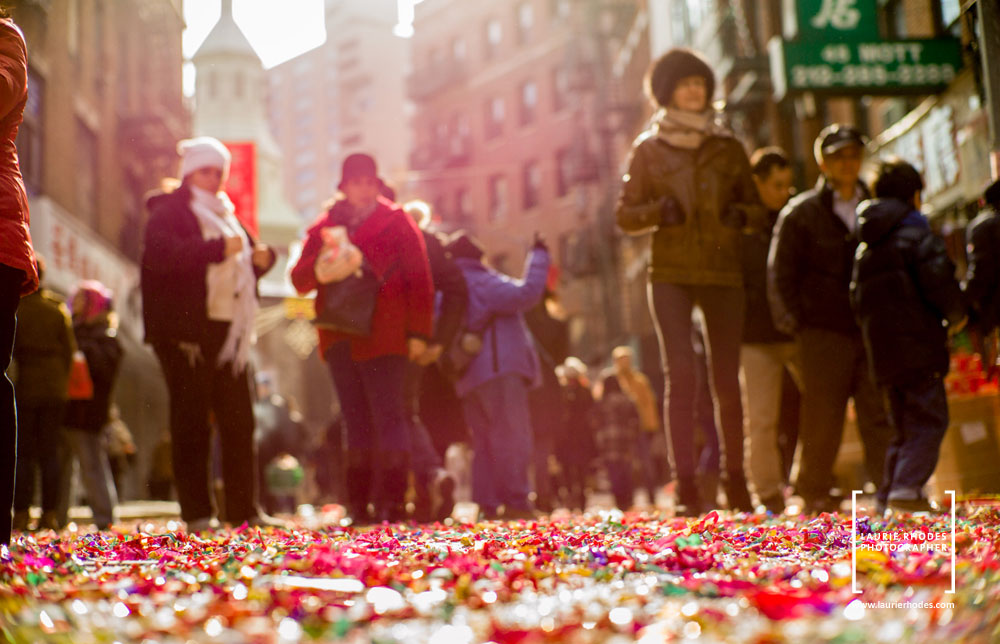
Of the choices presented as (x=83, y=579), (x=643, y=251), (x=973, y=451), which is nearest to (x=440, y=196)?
(x=643, y=251)

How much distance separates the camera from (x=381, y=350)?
6.30 meters

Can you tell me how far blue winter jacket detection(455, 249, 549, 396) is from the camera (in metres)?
7.34

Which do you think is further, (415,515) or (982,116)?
(982,116)

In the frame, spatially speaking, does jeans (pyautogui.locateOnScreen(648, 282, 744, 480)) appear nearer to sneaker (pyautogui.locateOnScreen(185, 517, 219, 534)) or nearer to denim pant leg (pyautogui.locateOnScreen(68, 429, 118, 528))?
sneaker (pyautogui.locateOnScreen(185, 517, 219, 534))

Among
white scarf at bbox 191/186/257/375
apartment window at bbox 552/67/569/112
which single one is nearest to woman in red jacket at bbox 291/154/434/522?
white scarf at bbox 191/186/257/375

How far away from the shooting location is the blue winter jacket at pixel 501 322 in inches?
289

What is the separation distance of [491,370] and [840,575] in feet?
14.0

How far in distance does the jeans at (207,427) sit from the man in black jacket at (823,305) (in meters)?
2.75

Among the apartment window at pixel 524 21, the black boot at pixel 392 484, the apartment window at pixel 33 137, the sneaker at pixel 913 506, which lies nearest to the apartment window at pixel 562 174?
the apartment window at pixel 524 21

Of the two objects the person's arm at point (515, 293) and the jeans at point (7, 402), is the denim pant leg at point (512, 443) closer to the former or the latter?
the person's arm at point (515, 293)

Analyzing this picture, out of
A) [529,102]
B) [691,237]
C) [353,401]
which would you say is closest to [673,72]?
[691,237]

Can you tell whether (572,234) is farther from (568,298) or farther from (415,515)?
(415,515)

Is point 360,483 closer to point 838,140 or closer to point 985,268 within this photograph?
point 838,140

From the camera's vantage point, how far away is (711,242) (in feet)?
20.8
